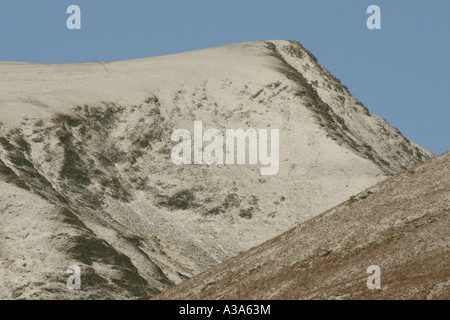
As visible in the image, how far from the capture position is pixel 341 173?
92375 millimetres

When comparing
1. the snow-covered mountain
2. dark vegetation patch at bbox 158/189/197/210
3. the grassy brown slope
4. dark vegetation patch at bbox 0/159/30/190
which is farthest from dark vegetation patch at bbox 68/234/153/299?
the grassy brown slope

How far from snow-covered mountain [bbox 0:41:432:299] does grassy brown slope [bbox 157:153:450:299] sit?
27237 mm

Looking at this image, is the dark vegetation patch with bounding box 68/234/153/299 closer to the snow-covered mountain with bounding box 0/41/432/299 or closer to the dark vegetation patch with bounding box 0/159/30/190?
the snow-covered mountain with bounding box 0/41/432/299

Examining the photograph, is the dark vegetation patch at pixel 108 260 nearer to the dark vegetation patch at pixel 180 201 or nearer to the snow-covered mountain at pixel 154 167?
the snow-covered mountain at pixel 154 167

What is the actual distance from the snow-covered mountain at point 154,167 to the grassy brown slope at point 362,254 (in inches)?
1072

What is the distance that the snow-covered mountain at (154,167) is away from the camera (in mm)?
69812

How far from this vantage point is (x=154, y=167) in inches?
3578

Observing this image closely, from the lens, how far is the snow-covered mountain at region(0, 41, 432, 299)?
69.8 m

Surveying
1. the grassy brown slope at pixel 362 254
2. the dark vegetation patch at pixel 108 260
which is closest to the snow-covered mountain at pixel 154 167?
the dark vegetation patch at pixel 108 260

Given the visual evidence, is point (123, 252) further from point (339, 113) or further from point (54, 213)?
point (339, 113)

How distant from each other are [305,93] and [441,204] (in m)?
68.8

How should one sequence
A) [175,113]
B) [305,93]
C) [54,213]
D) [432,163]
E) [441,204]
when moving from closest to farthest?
[441,204] < [432,163] < [54,213] < [175,113] < [305,93]
